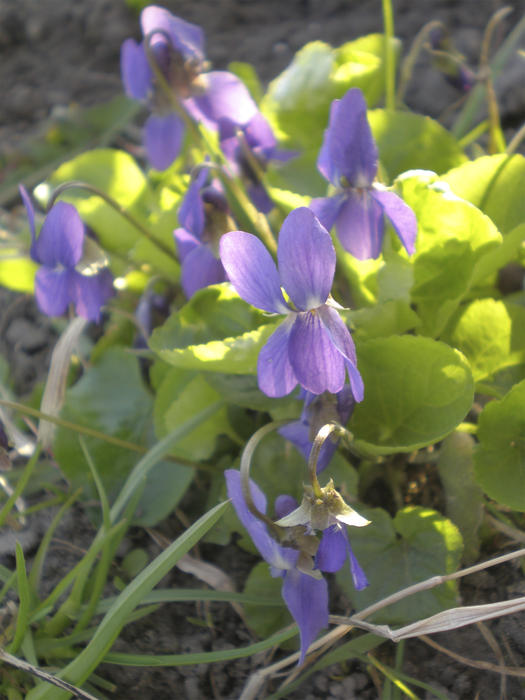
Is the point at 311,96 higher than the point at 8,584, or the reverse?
the point at 311,96

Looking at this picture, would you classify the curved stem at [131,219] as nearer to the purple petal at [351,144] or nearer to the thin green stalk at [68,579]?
the purple petal at [351,144]

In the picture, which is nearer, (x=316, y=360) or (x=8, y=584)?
(x=316, y=360)

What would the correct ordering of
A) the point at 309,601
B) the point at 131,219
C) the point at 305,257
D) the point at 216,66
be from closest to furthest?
the point at 305,257 → the point at 309,601 → the point at 131,219 → the point at 216,66

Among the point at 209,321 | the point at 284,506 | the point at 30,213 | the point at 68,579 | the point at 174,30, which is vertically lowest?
the point at 68,579

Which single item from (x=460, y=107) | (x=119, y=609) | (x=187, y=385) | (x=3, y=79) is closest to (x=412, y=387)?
(x=187, y=385)

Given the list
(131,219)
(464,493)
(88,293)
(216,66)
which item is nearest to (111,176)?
(131,219)

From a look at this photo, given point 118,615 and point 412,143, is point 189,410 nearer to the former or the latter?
point 118,615

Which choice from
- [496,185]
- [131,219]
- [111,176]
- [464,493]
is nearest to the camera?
[464,493]
